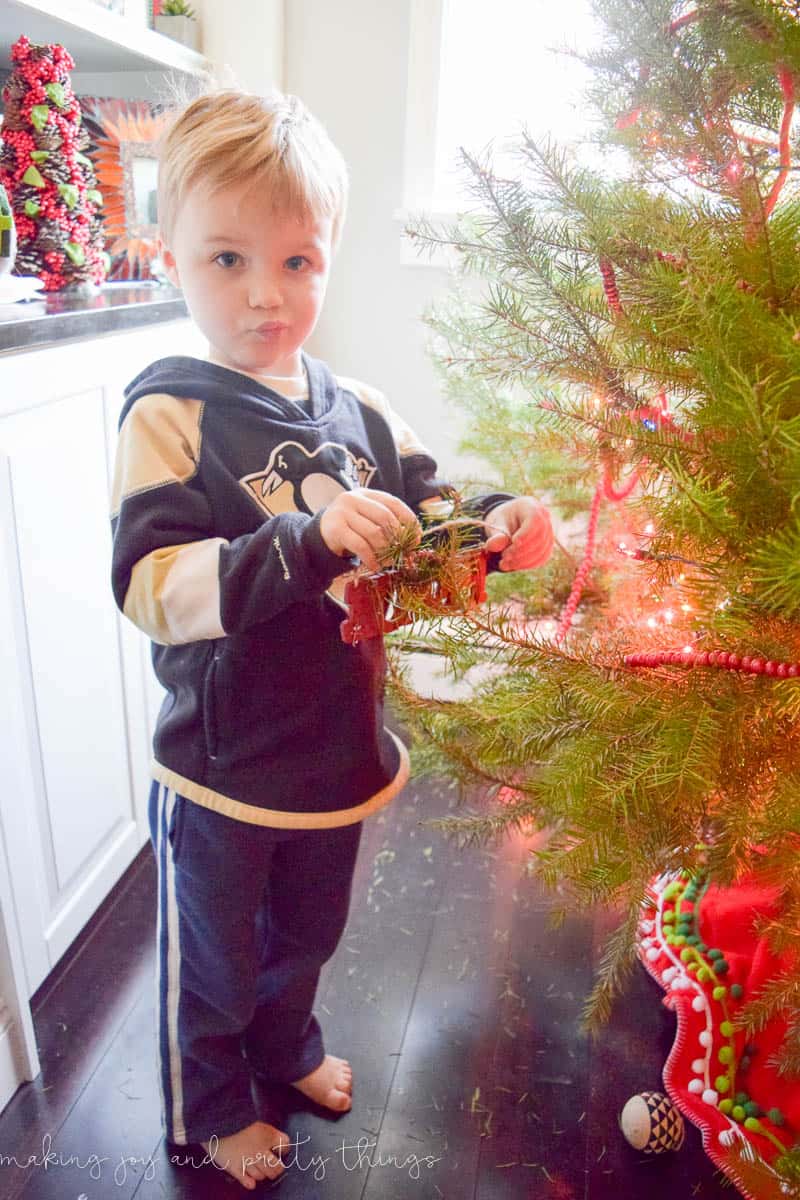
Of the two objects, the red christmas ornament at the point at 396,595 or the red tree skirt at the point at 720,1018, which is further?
the red tree skirt at the point at 720,1018

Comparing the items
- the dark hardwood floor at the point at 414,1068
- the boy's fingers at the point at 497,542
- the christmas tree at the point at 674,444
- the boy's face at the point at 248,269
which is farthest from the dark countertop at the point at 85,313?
the dark hardwood floor at the point at 414,1068

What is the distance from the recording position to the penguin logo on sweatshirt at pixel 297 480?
844 mm

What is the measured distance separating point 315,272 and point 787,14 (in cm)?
43

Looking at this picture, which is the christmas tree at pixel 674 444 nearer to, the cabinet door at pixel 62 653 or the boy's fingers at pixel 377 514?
the boy's fingers at pixel 377 514

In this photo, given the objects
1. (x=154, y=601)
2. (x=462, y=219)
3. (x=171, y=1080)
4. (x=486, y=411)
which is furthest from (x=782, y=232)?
(x=171, y=1080)

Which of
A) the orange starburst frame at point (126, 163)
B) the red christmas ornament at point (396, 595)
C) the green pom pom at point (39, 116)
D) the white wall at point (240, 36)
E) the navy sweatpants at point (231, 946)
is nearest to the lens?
the red christmas ornament at point (396, 595)

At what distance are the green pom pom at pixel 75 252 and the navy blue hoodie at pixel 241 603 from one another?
572 mm

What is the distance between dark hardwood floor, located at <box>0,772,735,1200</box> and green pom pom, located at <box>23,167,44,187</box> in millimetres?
1025

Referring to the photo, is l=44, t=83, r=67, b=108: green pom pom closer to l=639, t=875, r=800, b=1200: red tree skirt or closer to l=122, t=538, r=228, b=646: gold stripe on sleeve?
l=122, t=538, r=228, b=646: gold stripe on sleeve

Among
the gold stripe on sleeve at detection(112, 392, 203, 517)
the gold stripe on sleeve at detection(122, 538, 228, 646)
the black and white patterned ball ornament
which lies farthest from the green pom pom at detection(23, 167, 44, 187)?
the black and white patterned ball ornament

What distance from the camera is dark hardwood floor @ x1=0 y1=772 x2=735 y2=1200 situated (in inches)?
40.2

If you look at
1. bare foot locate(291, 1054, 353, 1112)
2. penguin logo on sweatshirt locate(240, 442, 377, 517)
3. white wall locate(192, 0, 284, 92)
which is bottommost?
bare foot locate(291, 1054, 353, 1112)

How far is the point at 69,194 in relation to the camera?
130 cm

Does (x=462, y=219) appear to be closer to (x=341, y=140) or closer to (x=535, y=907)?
(x=341, y=140)
